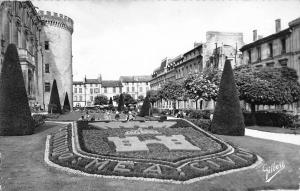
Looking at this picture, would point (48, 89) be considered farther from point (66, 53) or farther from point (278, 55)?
point (278, 55)

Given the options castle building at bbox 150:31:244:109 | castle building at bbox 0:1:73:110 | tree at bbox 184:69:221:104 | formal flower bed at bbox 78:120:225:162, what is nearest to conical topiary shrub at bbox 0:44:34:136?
formal flower bed at bbox 78:120:225:162

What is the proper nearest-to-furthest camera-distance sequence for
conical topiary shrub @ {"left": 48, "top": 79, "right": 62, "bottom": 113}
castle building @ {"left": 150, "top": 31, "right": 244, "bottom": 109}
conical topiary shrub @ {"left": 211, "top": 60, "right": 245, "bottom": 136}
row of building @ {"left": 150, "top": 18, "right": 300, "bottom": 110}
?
conical topiary shrub @ {"left": 211, "top": 60, "right": 245, "bottom": 136}, conical topiary shrub @ {"left": 48, "top": 79, "right": 62, "bottom": 113}, row of building @ {"left": 150, "top": 18, "right": 300, "bottom": 110}, castle building @ {"left": 150, "top": 31, "right": 244, "bottom": 109}

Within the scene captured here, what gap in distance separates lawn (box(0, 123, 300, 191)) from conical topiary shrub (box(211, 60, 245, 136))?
5.35 metres

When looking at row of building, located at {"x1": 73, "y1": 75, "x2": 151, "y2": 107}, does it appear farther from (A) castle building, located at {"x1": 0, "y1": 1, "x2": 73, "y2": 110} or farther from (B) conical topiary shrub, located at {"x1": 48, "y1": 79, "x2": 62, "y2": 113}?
(B) conical topiary shrub, located at {"x1": 48, "y1": 79, "x2": 62, "y2": 113}

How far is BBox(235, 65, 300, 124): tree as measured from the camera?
101 ft

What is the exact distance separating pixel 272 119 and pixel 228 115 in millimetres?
12259

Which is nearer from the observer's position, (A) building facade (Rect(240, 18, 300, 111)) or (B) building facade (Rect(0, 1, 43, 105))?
(B) building facade (Rect(0, 1, 43, 105))

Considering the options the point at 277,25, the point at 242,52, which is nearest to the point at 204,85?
the point at 277,25

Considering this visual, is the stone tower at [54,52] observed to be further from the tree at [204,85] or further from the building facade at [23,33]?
the tree at [204,85]

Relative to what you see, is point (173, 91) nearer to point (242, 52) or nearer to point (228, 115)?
point (242, 52)

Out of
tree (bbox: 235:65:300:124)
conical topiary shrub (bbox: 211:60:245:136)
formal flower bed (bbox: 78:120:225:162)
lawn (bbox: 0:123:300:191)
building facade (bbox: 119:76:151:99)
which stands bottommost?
lawn (bbox: 0:123:300:191)

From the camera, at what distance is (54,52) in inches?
2581

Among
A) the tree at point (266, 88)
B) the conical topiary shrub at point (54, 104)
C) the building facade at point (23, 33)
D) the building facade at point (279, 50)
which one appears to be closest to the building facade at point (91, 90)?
the building facade at point (23, 33)

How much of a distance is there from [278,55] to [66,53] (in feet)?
141
